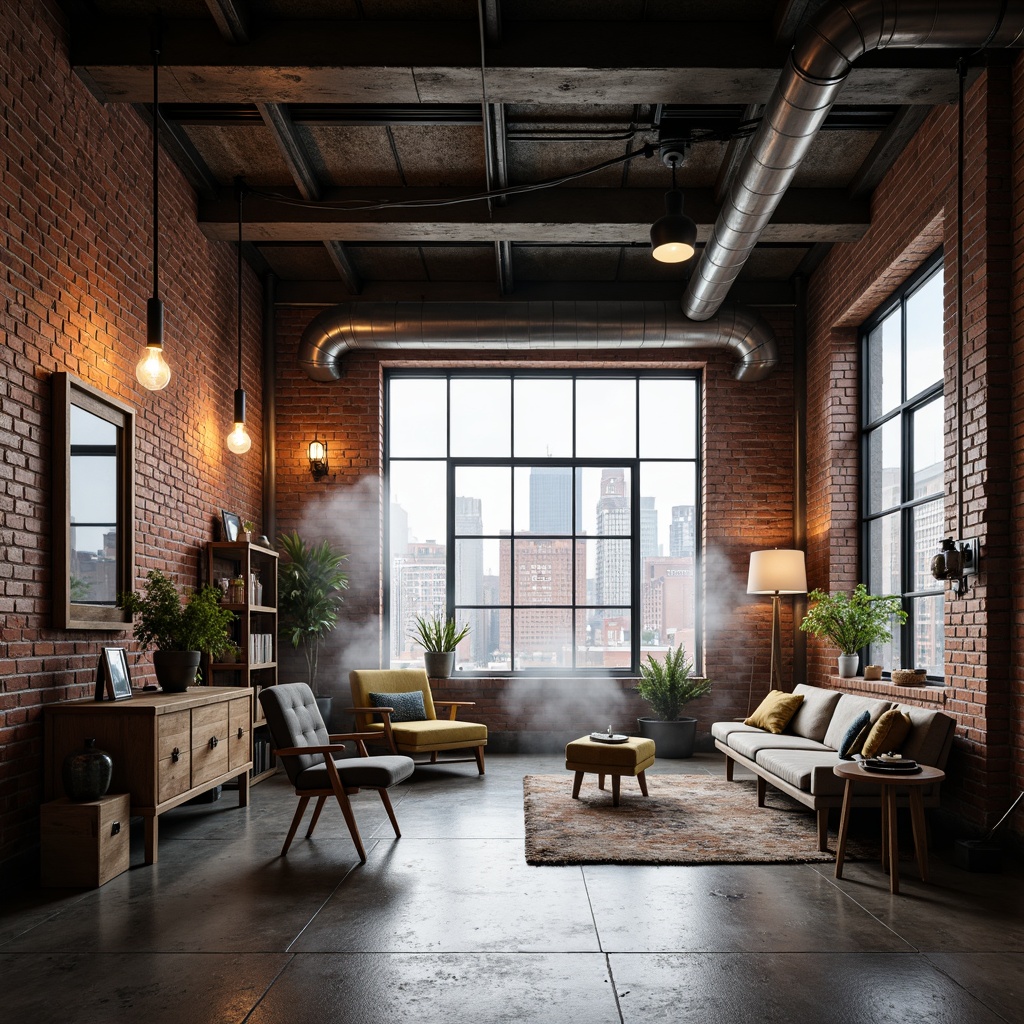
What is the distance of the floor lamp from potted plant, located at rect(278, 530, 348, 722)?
3.62m

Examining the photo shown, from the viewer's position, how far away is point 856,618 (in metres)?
6.89

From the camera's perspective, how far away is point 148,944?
358 cm

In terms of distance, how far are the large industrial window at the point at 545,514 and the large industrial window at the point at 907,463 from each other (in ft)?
6.38

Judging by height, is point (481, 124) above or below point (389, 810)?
above

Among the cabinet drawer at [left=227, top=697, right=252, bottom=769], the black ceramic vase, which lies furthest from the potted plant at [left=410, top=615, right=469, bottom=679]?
the black ceramic vase

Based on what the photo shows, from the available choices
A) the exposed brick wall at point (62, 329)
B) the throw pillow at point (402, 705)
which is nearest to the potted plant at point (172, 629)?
the exposed brick wall at point (62, 329)

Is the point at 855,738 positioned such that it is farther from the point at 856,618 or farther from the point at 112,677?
the point at 112,677

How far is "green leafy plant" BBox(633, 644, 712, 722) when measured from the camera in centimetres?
843

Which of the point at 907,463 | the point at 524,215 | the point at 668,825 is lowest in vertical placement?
the point at 668,825

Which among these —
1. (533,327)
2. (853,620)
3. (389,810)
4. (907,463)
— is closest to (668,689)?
(853,620)

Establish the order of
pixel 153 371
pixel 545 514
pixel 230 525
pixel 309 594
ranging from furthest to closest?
pixel 545 514
pixel 309 594
pixel 230 525
pixel 153 371

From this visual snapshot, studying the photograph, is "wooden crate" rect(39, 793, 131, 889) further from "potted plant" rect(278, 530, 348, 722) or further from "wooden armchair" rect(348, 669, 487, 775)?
"potted plant" rect(278, 530, 348, 722)

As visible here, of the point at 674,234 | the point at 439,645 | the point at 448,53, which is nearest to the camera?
the point at 448,53

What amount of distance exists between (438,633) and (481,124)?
180 inches
